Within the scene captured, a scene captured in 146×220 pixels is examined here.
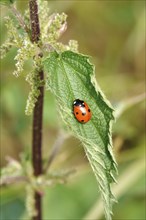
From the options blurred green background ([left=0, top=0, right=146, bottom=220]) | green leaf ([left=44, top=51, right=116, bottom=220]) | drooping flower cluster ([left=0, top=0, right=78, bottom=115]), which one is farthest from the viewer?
blurred green background ([left=0, top=0, right=146, bottom=220])

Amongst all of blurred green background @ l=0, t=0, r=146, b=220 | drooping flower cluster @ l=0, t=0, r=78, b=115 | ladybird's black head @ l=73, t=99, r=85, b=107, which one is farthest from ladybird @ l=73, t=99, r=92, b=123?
blurred green background @ l=0, t=0, r=146, b=220

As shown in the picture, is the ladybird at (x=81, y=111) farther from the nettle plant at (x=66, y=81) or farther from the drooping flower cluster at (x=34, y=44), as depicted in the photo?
the drooping flower cluster at (x=34, y=44)

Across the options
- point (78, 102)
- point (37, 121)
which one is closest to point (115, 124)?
point (37, 121)

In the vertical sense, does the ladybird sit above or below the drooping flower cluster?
below

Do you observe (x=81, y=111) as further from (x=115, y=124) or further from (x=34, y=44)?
(x=115, y=124)

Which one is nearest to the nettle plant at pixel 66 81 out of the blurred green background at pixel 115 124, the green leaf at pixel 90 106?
the green leaf at pixel 90 106

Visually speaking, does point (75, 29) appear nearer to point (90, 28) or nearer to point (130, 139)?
point (90, 28)

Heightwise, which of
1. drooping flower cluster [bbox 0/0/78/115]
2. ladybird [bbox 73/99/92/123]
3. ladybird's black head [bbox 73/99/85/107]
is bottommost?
ladybird [bbox 73/99/92/123]

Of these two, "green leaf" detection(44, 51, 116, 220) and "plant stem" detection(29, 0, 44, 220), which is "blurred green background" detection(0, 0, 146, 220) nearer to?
"plant stem" detection(29, 0, 44, 220)
